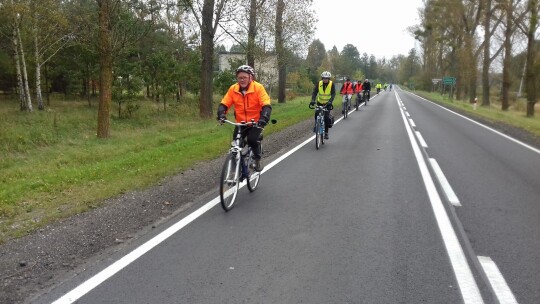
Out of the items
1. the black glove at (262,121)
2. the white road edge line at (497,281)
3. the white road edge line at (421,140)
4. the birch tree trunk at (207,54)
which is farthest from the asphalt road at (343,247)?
the birch tree trunk at (207,54)

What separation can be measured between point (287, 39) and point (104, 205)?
24.0 meters

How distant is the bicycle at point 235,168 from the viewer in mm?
5812

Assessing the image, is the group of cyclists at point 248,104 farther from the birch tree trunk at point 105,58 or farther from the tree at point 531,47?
the tree at point 531,47

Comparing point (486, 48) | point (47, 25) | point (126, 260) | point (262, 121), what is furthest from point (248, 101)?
point (486, 48)

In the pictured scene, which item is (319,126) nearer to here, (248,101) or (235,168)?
(248,101)

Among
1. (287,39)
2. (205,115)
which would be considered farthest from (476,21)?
(205,115)

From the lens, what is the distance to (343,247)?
4.57 m

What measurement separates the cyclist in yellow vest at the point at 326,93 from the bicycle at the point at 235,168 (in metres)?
5.61

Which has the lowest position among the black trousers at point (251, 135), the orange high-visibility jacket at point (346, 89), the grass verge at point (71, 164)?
the grass verge at point (71, 164)

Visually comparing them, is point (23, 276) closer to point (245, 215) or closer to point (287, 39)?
point (245, 215)

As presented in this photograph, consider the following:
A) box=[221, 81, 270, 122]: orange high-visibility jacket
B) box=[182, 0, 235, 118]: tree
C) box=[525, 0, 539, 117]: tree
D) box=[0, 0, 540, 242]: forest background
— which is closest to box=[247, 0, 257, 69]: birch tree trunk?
box=[0, 0, 540, 242]: forest background

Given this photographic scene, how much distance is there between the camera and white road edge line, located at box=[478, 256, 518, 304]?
11.5ft

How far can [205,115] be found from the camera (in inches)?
870

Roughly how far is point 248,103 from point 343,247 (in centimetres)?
284
